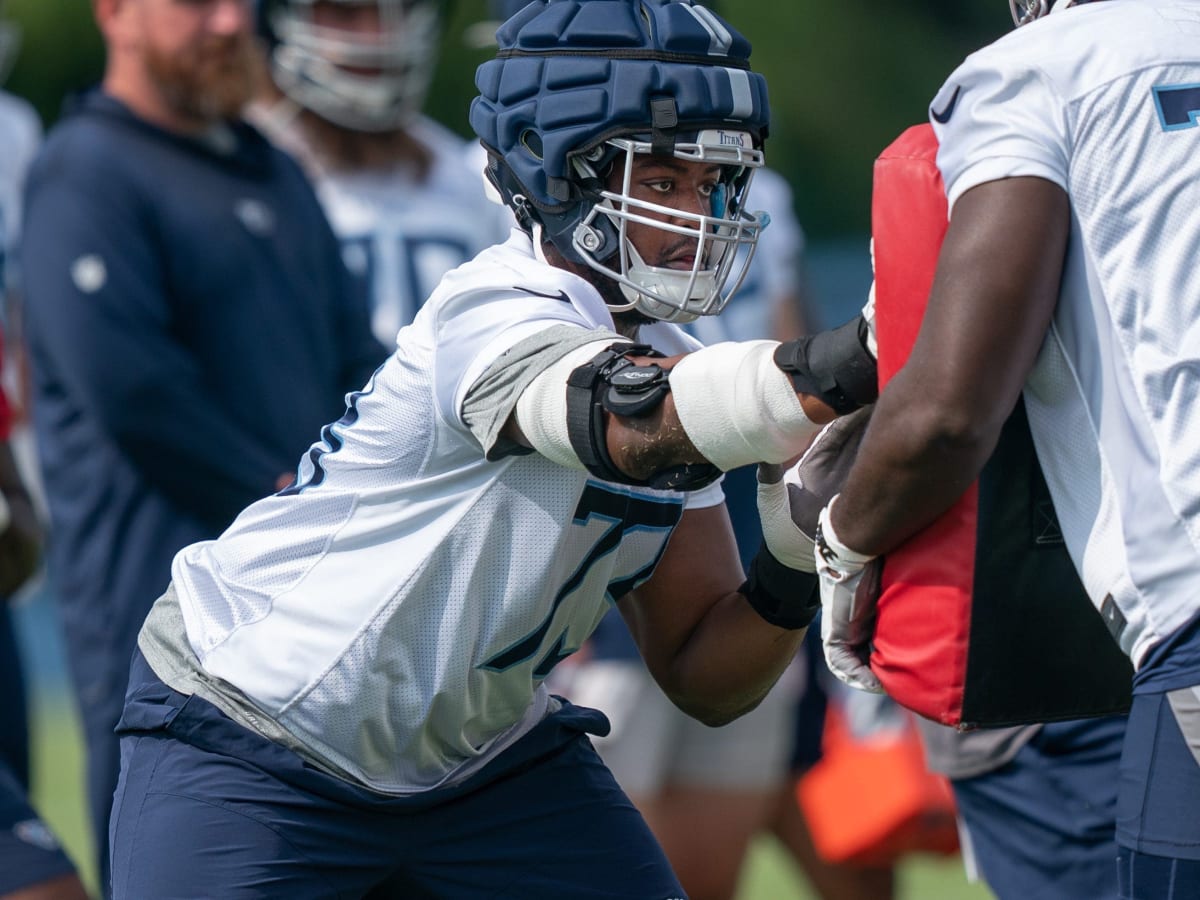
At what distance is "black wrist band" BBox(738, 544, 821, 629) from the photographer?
2887mm

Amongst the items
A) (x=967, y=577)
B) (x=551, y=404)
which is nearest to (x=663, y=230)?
(x=551, y=404)

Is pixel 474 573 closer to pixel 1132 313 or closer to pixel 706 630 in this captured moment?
pixel 706 630

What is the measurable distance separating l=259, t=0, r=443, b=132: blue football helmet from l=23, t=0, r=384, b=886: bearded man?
0.75m

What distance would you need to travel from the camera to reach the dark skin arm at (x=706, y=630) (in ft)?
9.77

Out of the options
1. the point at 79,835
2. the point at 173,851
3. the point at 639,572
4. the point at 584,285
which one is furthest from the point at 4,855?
the point at 79,835

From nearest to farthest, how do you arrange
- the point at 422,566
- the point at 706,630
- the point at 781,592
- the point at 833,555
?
the point at 833,555, the point at 422,566, the point at 781,592, the point at 706,630

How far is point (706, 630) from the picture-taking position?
3020 millimetres

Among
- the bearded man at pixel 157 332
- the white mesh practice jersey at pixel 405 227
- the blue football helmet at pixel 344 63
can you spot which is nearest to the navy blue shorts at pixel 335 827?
the bearded man at pixel 157 332

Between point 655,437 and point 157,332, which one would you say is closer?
point 655,437

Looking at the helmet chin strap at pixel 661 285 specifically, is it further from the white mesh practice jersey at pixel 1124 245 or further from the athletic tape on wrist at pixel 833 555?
the white mesh practice jersey at pixel 1124 245

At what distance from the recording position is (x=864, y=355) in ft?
7.76

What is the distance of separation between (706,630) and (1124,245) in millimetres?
1021

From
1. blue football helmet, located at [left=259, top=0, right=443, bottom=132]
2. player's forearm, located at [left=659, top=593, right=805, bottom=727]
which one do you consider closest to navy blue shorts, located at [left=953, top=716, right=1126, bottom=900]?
player's forearm, located at [left=659, top=593, right=805, bottom=727]

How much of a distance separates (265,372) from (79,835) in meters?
2.77
